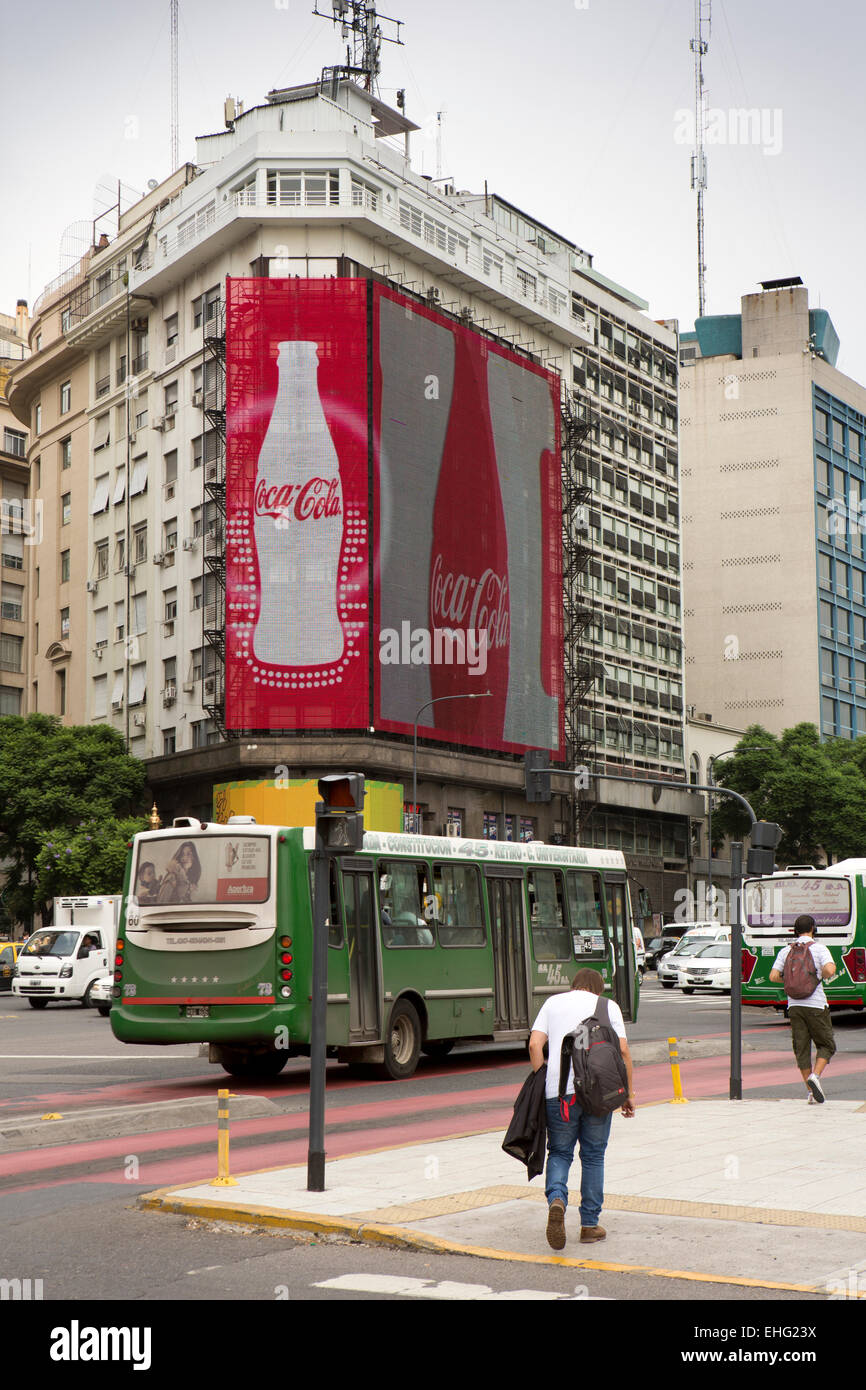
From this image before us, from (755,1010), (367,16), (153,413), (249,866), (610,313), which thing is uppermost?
(367,16)

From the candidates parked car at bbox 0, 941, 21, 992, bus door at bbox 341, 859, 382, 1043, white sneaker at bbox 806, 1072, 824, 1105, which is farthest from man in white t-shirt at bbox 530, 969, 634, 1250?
parked car at bbox 0, 941, 21, 992

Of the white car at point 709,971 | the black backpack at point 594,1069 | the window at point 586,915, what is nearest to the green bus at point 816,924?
the window at point 586,915

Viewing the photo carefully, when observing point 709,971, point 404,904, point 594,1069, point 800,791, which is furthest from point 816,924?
point 800,791

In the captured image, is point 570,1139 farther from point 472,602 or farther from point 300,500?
point 472,602

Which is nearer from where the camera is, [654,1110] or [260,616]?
[654,1110]

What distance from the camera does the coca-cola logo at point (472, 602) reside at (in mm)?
60031

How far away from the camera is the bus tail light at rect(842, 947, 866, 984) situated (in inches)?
1145

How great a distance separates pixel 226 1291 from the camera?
7.62 meters

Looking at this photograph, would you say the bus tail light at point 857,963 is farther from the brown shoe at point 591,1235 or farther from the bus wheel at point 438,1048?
the brown shoe at point 591,1235

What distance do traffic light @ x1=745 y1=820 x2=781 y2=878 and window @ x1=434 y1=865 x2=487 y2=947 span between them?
4.30 m

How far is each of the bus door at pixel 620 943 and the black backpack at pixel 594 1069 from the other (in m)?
15.3
